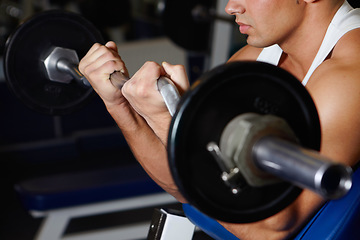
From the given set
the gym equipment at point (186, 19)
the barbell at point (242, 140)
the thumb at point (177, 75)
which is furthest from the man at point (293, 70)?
the gym equipment at point (186, 19)

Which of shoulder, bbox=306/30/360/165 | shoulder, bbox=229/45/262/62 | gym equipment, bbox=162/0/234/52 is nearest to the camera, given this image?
shoulder, bbox=306/30/360/165

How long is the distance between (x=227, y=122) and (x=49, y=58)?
0.70m

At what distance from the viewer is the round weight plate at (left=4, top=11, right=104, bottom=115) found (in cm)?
114

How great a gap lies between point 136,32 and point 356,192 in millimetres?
4905

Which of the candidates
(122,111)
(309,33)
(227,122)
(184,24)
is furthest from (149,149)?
(184,24)

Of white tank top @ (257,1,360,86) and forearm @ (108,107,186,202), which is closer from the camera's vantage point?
white tank top @ (257,1,360,86)

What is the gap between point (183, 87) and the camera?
0.79 metres

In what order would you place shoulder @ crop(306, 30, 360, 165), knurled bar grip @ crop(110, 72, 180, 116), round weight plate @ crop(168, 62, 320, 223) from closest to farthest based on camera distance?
1. round weight plate @ crop(168, 62, 320, 223)
2. knurled bar grip @ crop(110, 72, 180, 116)
3. shoulder @ crop(306, 30, 360, 165)

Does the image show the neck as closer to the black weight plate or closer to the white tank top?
the white tank top

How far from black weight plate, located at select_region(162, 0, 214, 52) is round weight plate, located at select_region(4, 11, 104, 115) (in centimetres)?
159

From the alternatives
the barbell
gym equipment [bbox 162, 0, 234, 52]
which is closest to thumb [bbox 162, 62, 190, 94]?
the barbell

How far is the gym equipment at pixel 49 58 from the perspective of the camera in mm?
1142

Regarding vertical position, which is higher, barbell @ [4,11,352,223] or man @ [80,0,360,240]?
barbell @ [4,11,352,223]

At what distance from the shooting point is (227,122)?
1.86ft
